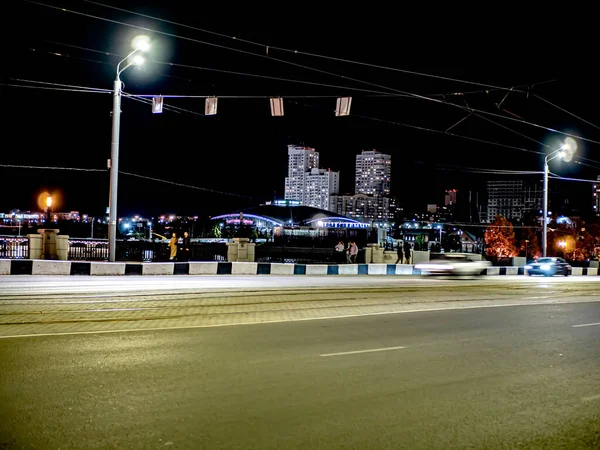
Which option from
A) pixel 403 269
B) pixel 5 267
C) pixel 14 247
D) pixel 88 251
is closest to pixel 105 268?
pixel 5 267

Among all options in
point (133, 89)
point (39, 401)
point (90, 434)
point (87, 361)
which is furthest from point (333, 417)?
point (133, 89)

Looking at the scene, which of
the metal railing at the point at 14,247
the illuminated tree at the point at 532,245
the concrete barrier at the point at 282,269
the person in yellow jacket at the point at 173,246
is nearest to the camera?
the metal railing at the point at 14,247

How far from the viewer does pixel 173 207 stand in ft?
383

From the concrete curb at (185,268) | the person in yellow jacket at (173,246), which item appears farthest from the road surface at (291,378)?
the person in yellow jacket at (173,246)

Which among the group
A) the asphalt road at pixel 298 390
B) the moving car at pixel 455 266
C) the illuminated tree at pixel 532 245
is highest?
the illuminated tree at pixel 532 245

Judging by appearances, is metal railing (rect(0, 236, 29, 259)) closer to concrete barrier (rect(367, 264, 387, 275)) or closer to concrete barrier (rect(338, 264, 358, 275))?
concrete barrier (rect(338, 264, 358, 275))

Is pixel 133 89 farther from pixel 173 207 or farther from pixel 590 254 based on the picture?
pixel 590 254

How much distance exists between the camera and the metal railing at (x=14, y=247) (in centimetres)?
2794

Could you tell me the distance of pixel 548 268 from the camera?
39.3 m

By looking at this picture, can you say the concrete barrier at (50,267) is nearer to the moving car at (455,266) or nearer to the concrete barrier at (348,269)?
the concrete barrier at (348,269)

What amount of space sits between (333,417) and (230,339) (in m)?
4.18

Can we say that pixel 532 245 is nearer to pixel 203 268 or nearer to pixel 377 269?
pixel 377 269

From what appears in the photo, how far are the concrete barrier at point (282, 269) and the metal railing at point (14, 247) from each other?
11.5m

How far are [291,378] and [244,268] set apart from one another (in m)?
21.4
